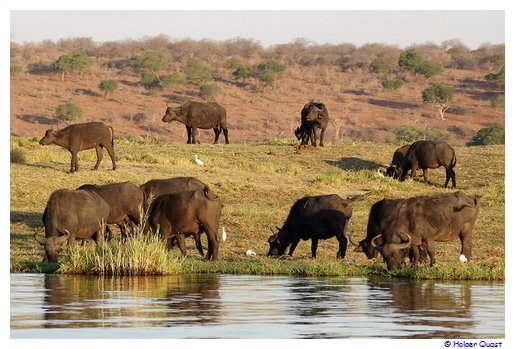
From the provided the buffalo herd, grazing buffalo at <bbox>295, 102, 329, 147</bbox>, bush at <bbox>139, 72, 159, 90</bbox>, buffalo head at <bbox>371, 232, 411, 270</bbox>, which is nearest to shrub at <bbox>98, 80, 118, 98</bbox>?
bush at <bbox>139, 72, 159, 90</bbox>

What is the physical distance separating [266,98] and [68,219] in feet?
199

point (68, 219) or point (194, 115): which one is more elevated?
point (194, 115)

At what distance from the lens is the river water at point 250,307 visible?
14055 millimetres

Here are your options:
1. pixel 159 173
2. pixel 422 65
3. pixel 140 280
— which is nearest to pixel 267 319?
pixel 140 280

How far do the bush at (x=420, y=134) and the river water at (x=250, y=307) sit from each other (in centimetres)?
4789

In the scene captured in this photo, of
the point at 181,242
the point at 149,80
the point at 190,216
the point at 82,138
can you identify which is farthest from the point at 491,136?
the point at 190,216

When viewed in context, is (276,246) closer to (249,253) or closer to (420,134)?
(249,253)

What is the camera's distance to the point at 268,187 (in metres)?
33.8

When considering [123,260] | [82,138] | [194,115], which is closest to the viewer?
[123,260]

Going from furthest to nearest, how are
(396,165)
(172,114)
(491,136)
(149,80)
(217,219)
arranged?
(149,80) → (491,136) → (172,114) → (396,165) → (217,219)

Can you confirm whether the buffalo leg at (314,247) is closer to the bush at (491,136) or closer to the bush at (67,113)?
the bush at (491,136)

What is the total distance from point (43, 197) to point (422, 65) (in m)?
61.4

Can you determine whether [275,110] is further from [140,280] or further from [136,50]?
[140,280]

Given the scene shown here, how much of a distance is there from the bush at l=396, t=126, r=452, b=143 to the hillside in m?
0.92
